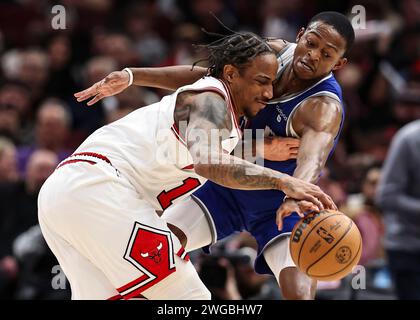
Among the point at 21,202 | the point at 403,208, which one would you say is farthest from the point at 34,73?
the point at 403,208

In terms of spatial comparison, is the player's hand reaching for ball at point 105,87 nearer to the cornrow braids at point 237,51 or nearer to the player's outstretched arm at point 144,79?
the player's outstretched arm at point 144,79

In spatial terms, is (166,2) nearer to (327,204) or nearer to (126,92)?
(126,92)

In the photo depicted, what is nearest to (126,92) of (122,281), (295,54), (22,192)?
(22,192)

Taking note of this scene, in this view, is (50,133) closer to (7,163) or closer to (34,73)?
(7,163)

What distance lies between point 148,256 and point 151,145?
1.96 feet

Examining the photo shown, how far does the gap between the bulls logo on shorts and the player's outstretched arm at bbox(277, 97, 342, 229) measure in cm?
82

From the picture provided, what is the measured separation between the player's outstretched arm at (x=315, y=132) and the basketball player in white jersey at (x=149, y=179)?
390mm

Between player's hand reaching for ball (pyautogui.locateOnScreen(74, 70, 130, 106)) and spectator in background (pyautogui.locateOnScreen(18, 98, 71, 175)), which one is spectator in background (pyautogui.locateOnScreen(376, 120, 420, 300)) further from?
spectator in background (pyautogui.locateOnScreen(18, 98, 71, 175))

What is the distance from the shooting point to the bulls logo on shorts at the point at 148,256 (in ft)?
14.2

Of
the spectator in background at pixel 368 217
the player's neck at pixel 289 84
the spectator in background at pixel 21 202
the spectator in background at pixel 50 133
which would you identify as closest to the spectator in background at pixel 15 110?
the spectator in background at pixel 50 133

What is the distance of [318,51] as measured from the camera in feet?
16.2

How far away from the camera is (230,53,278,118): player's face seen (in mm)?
4457
